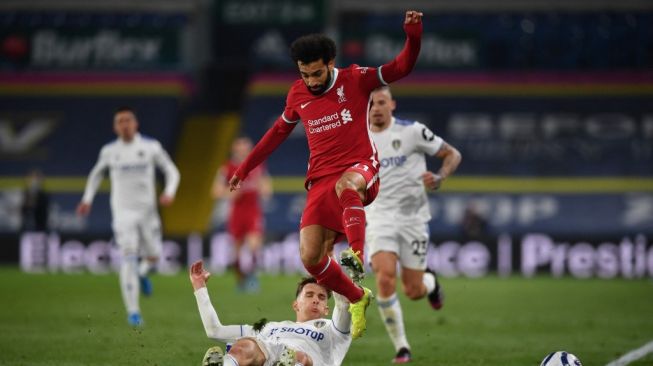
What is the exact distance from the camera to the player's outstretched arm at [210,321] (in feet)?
26.7

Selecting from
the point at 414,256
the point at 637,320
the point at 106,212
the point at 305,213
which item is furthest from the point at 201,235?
the point at 305,213

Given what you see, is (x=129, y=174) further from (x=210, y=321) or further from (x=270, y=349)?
(x=270, y=349)

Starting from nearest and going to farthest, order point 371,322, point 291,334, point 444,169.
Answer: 1. point 291,334
2. point 444,169
3. point 371,322

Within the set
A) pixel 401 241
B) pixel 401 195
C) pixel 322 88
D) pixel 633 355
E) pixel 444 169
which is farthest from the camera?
pixel 401 195

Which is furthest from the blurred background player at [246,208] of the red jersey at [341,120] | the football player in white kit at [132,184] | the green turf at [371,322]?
the red jersey at [341,120]

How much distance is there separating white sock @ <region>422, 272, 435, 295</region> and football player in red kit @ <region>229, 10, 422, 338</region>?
3112 millimetres

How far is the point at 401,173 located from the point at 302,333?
389cm

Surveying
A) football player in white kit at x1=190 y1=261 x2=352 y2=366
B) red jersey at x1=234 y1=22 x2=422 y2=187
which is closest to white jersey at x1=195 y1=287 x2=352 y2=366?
football player in white kit at x1=190 y1=261 x2=352 y2=366

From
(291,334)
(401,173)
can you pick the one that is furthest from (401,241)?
(291,334)

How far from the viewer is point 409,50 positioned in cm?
877

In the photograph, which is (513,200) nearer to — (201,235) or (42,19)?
(201,235)

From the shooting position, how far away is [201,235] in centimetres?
2608

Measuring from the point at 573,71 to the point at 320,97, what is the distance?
2357 centimetres

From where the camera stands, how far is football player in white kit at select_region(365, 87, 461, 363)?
11586 mm
